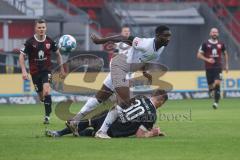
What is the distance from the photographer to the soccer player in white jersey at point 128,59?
13.8 metres

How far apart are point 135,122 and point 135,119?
12 cm

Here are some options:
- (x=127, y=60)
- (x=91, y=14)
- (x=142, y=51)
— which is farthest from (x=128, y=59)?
(x=91, y=14)

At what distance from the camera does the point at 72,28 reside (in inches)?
1453

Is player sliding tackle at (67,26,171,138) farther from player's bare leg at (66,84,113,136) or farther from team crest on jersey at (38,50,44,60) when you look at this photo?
team crest on jersey at (38,50,44,60)

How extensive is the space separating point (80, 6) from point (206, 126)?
23.6m

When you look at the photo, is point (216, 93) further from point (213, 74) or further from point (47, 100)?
point (47, 100)

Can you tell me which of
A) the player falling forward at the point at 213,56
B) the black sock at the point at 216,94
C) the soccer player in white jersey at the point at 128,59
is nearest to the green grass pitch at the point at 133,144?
the soccer player in white jersey at the point at 128,59

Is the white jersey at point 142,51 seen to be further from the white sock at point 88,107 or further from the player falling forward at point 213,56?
the player falling forward at point 213,56

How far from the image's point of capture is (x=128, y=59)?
14.5 meters

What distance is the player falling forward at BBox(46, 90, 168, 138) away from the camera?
13.8 metres

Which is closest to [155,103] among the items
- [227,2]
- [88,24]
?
[88,24]

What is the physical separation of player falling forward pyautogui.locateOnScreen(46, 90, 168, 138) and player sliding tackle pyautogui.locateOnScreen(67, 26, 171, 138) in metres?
0.17

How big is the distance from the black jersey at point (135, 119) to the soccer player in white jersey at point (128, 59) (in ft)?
0.52

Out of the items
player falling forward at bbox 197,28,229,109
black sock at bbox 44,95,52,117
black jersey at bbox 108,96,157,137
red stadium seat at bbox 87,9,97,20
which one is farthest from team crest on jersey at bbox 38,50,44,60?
red stadium seat at bbox 87,9,97,20
